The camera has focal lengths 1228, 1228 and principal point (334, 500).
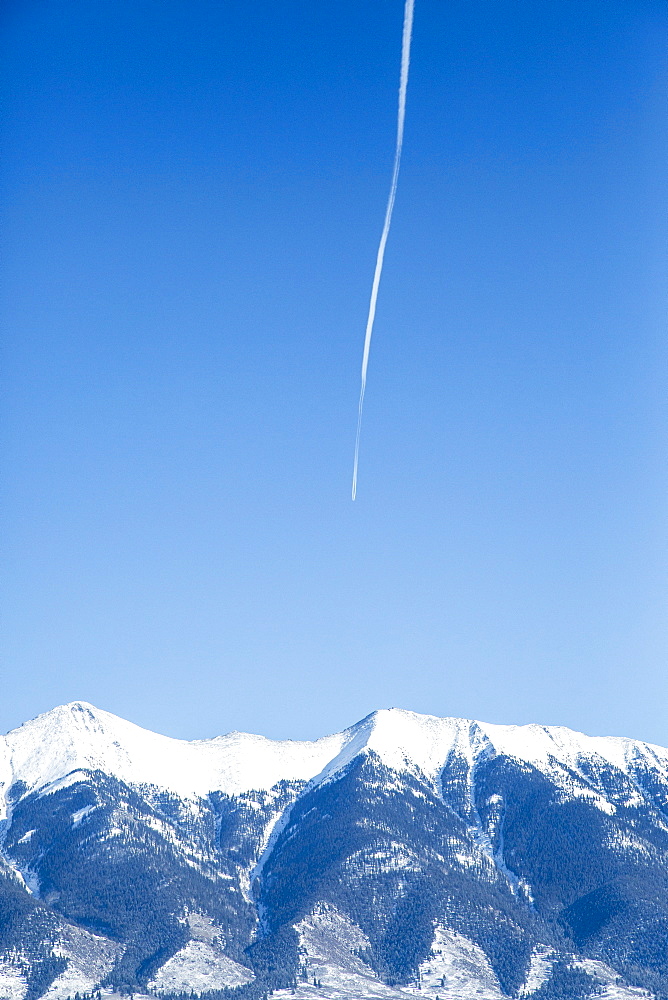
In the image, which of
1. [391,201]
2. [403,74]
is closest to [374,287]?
[391,201]

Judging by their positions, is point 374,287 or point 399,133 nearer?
point 399,133

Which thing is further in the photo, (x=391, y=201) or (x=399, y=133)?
(x=391, y=201)

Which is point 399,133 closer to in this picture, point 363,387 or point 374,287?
point 374,287

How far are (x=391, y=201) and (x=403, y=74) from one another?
20.5m

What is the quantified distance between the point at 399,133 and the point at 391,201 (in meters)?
17.2

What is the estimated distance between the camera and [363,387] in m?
192

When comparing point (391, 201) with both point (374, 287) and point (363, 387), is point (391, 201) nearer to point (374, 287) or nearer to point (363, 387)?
point (374, 287)

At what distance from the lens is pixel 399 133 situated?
18338cm

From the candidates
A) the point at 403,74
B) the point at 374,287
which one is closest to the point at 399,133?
the point at 403,74

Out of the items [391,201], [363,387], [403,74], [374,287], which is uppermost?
[403,74]

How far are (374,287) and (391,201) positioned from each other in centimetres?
1461

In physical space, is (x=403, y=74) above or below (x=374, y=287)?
above

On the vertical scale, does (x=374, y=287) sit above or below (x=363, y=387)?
above

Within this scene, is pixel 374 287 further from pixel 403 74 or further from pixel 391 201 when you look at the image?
pixel 403 74
